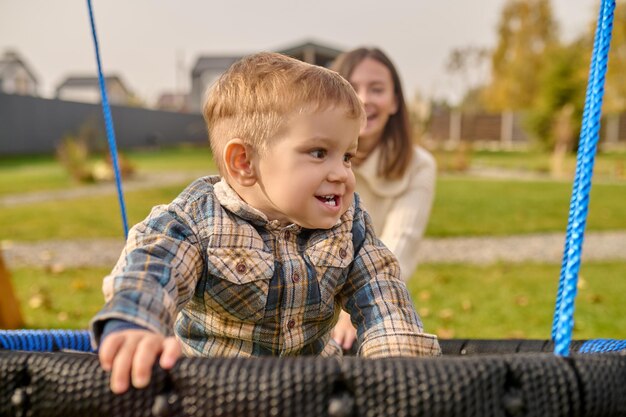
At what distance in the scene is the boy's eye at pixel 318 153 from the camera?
131 cm

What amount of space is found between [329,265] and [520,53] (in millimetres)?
40662

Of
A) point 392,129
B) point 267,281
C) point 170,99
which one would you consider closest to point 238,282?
point 267,281

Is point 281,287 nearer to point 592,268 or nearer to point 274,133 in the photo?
point 274,133

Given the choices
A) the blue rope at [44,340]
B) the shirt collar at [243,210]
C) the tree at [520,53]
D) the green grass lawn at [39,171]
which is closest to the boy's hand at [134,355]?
the shirt collar at [243,210]

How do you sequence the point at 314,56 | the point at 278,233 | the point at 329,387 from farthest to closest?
the point at 314,56 → the point at 278,233 → the point at 329,387

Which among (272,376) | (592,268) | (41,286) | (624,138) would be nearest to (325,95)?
(272,376)

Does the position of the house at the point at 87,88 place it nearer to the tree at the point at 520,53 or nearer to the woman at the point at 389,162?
the tree at the point at 520,53

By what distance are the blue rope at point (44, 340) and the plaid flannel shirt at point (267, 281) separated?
0.36 metres

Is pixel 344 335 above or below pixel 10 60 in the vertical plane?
above

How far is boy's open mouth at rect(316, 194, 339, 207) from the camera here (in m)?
1.34

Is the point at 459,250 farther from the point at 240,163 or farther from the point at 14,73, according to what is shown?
the point at 14,73

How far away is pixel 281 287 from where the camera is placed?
1.33m

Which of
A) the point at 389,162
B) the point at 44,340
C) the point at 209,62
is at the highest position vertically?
the point at 389,162

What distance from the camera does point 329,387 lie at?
817 mm
